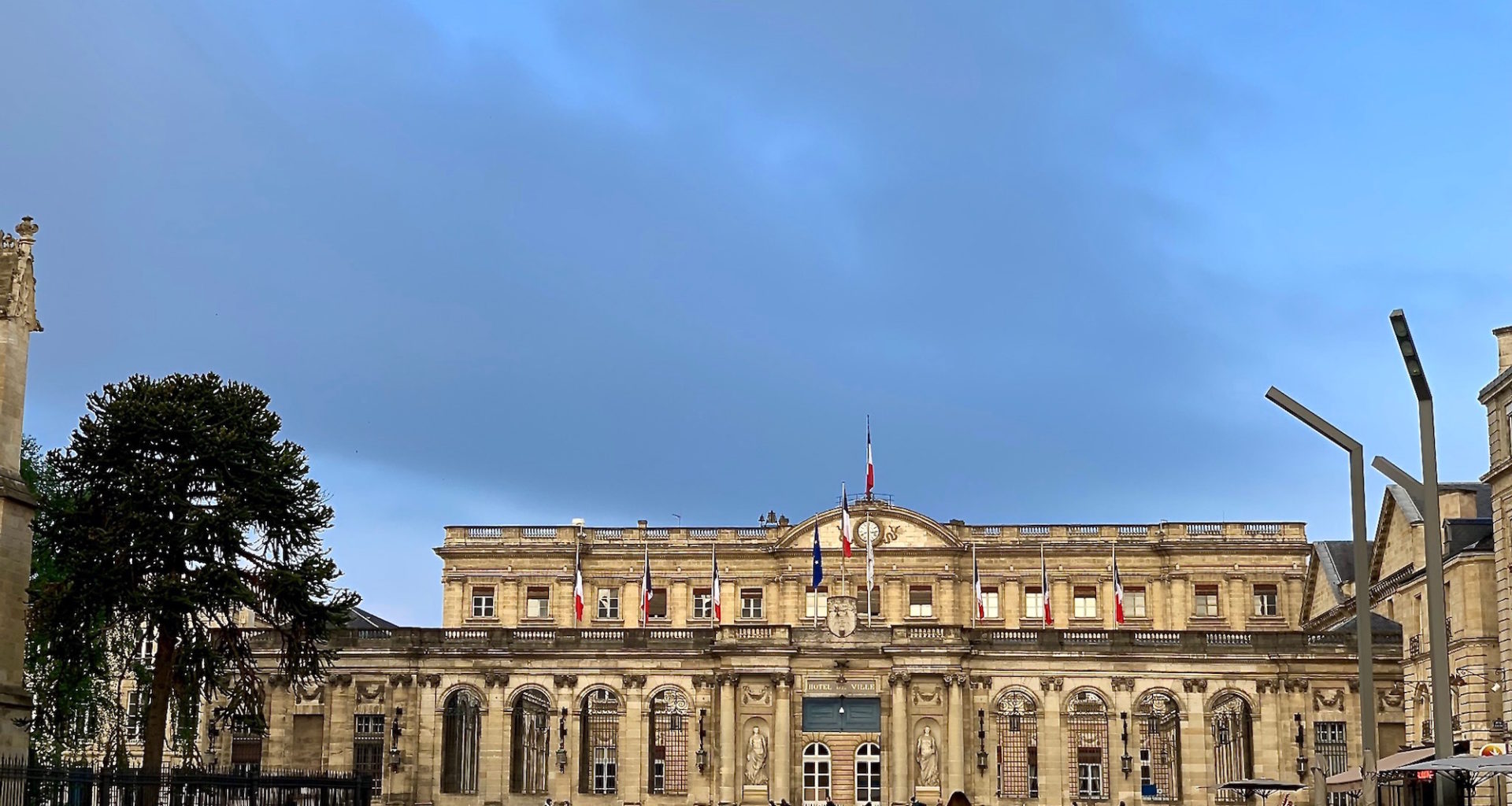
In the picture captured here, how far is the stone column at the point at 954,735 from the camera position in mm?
57625

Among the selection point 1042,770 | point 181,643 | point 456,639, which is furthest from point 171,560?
point 1042,770

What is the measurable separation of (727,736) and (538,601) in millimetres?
21854

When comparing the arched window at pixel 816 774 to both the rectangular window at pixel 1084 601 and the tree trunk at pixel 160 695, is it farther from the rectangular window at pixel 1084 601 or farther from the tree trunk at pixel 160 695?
the tree trunk at pixel 160 695

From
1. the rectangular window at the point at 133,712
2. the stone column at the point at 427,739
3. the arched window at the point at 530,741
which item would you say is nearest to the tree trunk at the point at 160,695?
the rectangular window at the point at 133,712

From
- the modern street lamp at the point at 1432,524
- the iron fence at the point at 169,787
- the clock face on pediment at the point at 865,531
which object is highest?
the clock face on pediment at the point at 865,531

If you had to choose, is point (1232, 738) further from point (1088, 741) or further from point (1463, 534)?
point (1463, 534)

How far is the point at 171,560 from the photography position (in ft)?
122

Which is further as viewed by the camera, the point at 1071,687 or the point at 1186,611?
the point at 1186,611

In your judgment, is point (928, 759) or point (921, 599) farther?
point (921, 599)

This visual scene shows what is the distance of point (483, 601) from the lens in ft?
259

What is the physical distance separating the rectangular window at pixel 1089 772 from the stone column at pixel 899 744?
579cm

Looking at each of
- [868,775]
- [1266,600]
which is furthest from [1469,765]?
[1266,600]

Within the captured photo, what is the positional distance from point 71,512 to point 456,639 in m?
24.2

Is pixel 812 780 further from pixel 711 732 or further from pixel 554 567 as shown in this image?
pixel 554 567
